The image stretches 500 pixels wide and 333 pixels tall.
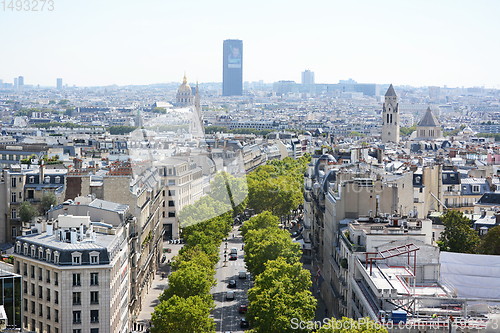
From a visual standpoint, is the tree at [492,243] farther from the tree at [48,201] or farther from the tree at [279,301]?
the tree at [48,201]

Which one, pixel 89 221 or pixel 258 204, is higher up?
pixel 89 221

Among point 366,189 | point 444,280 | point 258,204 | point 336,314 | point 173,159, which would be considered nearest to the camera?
point 444,280

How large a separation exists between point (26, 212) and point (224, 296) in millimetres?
15348

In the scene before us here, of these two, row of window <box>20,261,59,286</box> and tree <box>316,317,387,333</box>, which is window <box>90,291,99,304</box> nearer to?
row of window <box>20,261,59,286</box>

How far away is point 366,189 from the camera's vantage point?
41.1m

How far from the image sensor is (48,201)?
50.6 m

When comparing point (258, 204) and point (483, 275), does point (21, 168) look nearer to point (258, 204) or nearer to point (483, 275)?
point (258, 204)

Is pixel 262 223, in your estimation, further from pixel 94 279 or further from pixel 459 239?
pixel 94 279

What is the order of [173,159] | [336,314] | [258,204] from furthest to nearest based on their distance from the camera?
[258,204] → [173,159] → [336,314]

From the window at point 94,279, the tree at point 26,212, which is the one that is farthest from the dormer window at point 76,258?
the tree at point 26,212

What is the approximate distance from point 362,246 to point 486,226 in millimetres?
15093

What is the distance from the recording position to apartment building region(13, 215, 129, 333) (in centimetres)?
3159

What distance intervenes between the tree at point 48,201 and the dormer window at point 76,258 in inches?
760

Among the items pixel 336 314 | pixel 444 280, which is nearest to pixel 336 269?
pixel 336 314
